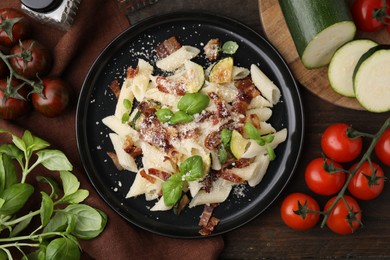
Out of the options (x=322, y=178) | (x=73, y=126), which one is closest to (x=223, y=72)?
(x=322, y=178)

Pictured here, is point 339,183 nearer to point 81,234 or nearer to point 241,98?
point 241,98

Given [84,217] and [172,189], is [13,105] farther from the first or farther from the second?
[172,189]

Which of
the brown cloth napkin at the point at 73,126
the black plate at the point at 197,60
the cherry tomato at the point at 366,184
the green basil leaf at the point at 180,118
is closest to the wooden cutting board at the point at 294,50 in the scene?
the black plate at the point at 197,60

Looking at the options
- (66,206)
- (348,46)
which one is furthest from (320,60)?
(66,206)

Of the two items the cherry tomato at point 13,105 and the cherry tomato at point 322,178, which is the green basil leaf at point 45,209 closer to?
the cherry tomato at point 13,105

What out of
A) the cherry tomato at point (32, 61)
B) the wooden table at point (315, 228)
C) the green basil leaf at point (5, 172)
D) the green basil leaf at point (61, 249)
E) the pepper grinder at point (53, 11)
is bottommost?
the wooden table at point (315, 228)

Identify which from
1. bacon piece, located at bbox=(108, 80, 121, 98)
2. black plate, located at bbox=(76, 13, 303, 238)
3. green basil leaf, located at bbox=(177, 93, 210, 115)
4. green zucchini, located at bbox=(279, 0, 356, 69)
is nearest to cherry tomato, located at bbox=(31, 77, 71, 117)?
black plate, located at bbox=(76, 13, 303, 238)

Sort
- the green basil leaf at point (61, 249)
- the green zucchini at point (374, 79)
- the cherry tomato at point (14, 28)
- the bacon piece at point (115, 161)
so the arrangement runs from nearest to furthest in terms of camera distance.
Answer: the green basil leaf at point (61, 249) < the green zucchini at point (374, 79) < the cherry tomato at point (14, 28) < the bacon piece at point (115, 161)

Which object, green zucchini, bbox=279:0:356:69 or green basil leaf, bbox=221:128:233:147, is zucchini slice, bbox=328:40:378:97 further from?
green basil leaf, bbox=221:128:233:147
